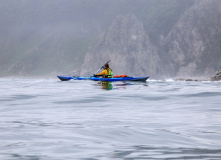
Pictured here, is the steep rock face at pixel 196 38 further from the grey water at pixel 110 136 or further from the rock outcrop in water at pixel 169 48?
the grey water at pixel 110 136

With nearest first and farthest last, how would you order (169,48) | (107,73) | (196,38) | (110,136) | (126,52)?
(110,136) → (107,73) → (126,52) → (196,38) → (169,48)

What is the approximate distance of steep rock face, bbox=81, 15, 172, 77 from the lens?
3875 inches

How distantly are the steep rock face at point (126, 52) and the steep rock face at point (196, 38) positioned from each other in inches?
244

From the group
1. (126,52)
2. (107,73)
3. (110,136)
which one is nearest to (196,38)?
(126,52)

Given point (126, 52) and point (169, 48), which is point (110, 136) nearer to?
point (126, 52)

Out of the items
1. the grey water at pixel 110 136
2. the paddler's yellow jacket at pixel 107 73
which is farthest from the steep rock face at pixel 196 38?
the grey water at pixel 110 136

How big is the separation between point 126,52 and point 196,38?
2315 centimetres

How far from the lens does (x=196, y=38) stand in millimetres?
105312

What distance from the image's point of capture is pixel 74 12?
177 m

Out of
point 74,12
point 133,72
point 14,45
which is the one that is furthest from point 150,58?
point 14,45

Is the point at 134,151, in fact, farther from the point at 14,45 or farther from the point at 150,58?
the point at 14,45

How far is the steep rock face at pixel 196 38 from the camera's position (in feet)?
333

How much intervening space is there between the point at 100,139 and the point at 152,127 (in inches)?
66.2

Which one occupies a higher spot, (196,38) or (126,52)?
(196,38)
